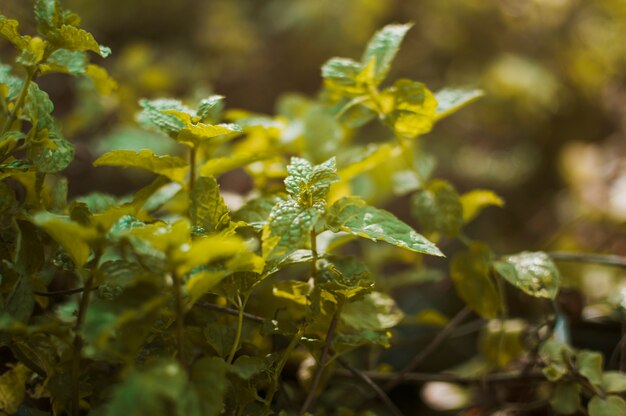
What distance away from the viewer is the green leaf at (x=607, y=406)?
73 centimetres

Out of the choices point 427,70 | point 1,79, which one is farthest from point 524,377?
point 427,70

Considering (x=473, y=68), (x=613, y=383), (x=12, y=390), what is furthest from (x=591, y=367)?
(x=473, y=68)

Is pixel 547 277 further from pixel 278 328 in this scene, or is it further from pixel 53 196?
pixel 53 196

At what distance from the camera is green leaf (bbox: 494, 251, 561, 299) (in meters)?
0.74

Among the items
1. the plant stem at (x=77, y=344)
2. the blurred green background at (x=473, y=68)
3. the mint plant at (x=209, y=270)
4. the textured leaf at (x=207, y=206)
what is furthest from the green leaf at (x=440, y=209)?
the blurred green background at (x=473, y=68)

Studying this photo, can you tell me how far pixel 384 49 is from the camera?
82cm

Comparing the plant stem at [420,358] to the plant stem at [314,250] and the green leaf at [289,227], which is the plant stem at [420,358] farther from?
the green leaf at [289,227]

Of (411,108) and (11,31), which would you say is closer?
(11,31)

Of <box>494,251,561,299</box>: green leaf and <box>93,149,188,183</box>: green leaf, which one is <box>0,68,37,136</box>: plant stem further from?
<box>494,251,561,299</box>: green leaf

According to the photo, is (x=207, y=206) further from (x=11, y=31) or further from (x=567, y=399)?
(x=567, y=399)

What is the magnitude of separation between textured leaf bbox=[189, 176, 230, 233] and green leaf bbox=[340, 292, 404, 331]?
0.23 m

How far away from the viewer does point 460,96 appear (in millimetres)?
837

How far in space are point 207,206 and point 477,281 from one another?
43cm

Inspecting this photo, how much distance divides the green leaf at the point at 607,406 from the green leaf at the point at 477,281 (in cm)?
17
